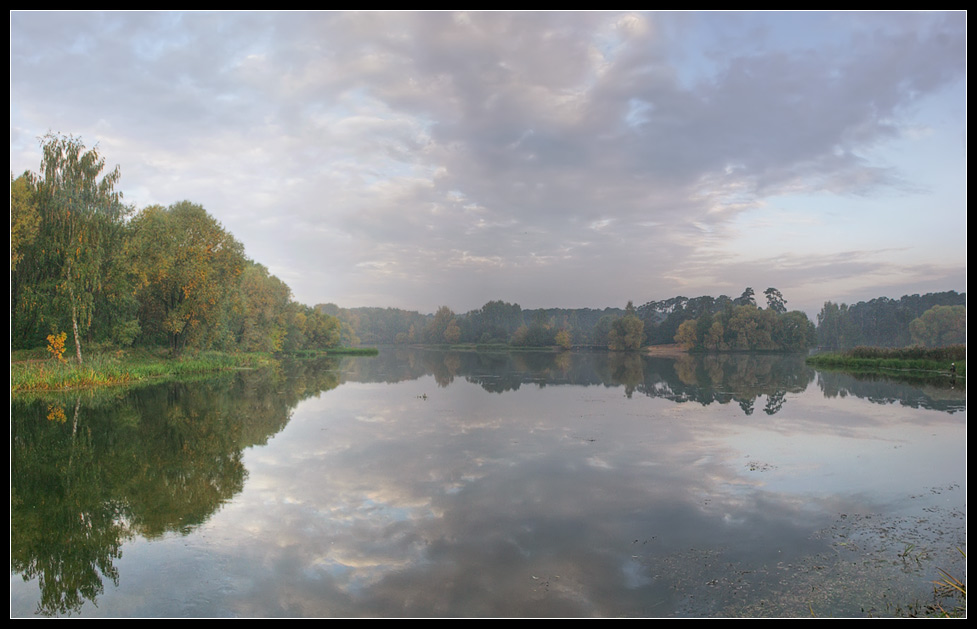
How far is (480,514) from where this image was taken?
8453mm

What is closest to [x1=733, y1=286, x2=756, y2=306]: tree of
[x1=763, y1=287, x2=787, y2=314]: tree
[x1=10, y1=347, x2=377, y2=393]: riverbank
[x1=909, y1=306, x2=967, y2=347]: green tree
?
[x1=763, y1=287, x2=787, y2=314]: tree

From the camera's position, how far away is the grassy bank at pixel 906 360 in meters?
35.5

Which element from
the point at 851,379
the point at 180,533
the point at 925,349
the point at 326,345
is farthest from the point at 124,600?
the point at 326,345

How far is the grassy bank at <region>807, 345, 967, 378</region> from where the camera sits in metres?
35.5

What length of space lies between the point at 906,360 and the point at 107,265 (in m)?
55.5

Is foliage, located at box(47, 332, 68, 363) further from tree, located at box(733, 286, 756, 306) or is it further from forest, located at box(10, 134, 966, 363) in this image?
tree, located at box(733, 286, 756, 306)

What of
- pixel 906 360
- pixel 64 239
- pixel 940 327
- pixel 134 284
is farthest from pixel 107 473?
pixel 940 327

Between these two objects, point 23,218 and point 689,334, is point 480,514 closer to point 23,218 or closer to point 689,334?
point 23,218

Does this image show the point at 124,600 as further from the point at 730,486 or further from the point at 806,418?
the point at 806,418

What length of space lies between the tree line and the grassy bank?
50.7 metres

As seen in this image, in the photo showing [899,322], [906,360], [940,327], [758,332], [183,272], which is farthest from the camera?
[758,332]

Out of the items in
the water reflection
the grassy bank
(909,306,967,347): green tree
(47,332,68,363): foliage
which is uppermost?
(909,306,967,347): green tree

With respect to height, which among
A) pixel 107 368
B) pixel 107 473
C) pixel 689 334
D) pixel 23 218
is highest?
pixel 23 218

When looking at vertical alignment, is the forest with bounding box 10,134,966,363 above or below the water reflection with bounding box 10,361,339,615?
above
